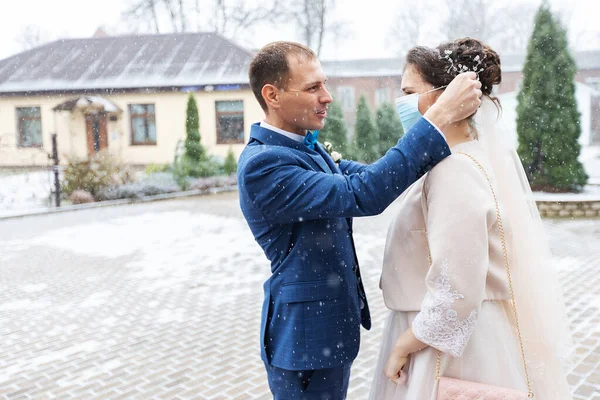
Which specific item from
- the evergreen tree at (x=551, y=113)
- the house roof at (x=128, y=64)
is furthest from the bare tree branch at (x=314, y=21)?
the evergreen tree at (x=551, y=113)

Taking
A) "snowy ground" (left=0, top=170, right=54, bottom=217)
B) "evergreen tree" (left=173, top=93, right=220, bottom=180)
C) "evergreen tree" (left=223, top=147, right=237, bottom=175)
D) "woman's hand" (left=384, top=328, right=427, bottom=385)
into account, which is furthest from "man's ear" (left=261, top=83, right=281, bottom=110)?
"evergreen tree" (left=223, top=147, right=237, bottom=175)

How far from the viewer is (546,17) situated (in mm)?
13141

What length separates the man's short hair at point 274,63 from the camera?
1.92m

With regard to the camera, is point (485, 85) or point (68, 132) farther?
point (68, 132)

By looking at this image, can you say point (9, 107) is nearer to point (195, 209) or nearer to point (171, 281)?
point (195, 209)

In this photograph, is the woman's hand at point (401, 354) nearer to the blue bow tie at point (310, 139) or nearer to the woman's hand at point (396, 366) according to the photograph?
the woman's hand at point (396, 366)

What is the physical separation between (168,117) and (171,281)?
1927cm

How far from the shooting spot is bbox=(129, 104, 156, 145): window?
1027 inches

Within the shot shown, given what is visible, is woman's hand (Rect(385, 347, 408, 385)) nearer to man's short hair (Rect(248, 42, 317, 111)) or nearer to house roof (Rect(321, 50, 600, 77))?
man's short hair (Rect(248, 42, 317, 111))

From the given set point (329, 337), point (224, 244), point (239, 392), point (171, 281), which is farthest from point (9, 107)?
point (329, 337)

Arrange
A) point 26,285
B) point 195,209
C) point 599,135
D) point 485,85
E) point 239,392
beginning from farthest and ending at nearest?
point 599,135 → point 195,209 → point 26,285 → point 239,392 → point 485,85

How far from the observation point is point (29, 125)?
27047 mm

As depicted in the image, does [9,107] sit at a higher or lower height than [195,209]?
higher

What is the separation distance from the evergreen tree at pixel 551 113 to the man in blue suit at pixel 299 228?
1245 cm
